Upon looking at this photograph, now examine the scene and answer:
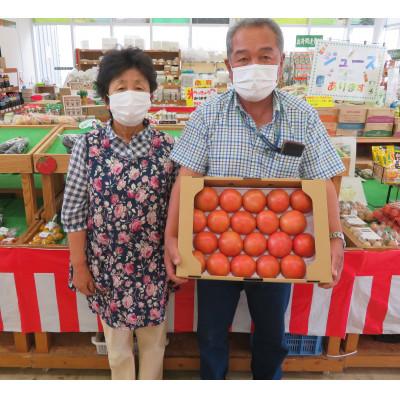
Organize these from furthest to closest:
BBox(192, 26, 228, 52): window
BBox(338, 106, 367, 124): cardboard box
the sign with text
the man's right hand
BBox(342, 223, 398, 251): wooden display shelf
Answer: BBox(192, 26, 228, 52): window, the sign with text, BBox(338, 106, 367, 124): cardboard box, BBox(342, 223, 398, 251): wooden display shelf, the man's right hand

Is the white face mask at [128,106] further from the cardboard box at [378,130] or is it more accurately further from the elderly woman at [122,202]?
the cardboard box at [378,130]

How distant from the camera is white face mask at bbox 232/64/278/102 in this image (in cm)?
143

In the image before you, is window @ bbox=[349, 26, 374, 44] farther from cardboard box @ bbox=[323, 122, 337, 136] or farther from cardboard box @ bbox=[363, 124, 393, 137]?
cardboard box @ bbox=[323, 122, 337, 136]

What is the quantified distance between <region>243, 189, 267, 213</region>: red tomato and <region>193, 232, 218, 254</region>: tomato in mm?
174

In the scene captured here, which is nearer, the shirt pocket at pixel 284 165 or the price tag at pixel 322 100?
the shirt pocket at pixel 284 165

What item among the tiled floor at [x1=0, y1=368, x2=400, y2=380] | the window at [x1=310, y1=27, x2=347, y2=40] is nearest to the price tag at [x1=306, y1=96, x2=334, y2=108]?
the tiled floor at [x1=0, y1=368, x2=400, y2=380]

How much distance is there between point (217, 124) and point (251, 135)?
14 cm

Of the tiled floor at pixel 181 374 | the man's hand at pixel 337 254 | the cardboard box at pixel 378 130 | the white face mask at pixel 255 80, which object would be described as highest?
the white face mask at pixel 255 80

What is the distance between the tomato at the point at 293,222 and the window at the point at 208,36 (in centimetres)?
1391

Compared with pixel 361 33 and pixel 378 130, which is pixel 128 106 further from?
pixel 361 33

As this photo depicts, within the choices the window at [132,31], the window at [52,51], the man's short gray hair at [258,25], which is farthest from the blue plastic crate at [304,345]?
the window at [52,51]

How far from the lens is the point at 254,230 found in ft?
4.77

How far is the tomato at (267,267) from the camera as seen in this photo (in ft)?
4.56

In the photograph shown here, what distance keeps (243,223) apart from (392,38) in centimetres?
1471
